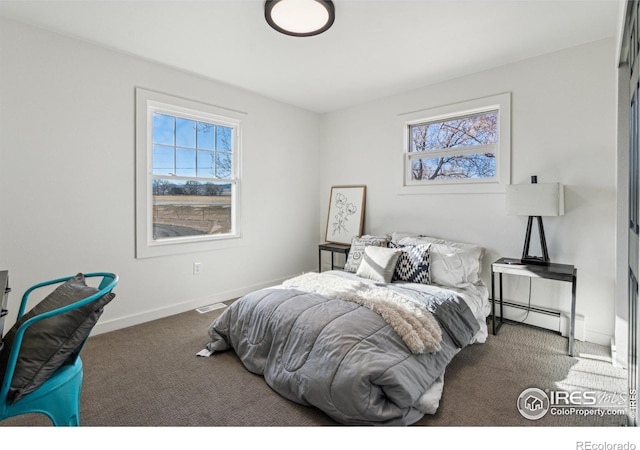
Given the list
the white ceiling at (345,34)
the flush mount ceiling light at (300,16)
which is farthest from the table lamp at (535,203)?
the flush mount ceiling light at (300,16)

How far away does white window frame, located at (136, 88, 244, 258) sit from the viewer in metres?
3.13

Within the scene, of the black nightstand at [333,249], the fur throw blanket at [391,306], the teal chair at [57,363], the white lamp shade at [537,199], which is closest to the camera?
the teal chair at [57,363]

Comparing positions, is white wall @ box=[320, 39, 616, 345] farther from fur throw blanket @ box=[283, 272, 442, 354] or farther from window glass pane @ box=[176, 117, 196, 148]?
window glass pane @ box=[176, 117, 196, 148]

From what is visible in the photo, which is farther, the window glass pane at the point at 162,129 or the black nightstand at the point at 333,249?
the black nightstand at the point at 333,249

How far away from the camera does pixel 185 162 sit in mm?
3562

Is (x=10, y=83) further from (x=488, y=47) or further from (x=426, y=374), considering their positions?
(x=488, y=47)

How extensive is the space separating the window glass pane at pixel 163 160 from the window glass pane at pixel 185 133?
153mm

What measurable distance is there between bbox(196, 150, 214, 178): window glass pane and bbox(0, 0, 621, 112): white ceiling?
83cm

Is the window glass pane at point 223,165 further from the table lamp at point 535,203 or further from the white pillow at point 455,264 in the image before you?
the table lamp at point 535,203

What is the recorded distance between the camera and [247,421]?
5.89 feet

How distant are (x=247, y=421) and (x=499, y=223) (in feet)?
9.31

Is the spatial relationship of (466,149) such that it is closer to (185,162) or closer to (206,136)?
(206,136)

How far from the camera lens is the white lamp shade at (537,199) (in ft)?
8.79

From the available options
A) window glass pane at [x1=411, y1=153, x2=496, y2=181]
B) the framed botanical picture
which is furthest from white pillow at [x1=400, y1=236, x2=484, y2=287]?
the framed botanical picture
